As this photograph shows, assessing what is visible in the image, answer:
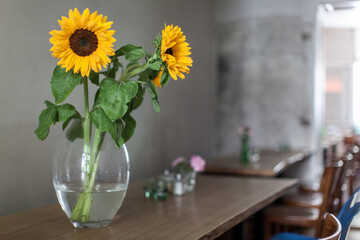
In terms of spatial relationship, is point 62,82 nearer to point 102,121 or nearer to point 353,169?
point 102,121

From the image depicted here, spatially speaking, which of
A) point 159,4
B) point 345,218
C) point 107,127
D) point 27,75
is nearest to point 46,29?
point 27,75

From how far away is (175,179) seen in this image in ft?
8.93

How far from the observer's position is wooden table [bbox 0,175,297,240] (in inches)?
73.2

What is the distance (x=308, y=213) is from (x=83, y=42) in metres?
2.51

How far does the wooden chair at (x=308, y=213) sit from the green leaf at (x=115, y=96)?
2.16 metres

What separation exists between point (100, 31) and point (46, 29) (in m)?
1.41

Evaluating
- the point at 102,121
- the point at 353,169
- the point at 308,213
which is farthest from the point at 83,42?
the point at 353,169

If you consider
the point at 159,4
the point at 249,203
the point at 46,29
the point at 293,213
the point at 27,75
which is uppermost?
the point at 159,4

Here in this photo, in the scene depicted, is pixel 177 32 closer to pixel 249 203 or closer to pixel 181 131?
pixel 249 203

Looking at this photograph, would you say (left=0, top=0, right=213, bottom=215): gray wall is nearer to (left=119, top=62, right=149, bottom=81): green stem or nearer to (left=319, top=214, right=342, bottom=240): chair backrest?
(left=119, top=62, right=149, bottom=81): green stem

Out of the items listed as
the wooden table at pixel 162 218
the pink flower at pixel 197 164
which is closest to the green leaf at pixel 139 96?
the wooden table at pixel 162 218

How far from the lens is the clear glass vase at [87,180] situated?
1.87 metres

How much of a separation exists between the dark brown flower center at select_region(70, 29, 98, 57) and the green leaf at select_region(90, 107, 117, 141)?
220mm

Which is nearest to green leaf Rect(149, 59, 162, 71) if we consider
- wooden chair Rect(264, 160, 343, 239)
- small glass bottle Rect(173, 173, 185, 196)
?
small glass bottle Rect(173, 173, 185, 196)
